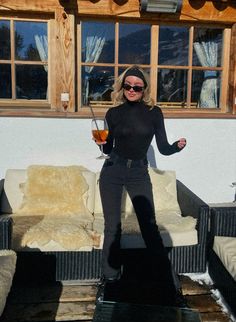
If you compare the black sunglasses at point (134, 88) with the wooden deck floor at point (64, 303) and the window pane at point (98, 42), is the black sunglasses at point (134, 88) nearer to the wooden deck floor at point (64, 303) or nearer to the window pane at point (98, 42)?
the wooden deck floor at point (64, 303)

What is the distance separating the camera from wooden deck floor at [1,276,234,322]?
2.62 meters

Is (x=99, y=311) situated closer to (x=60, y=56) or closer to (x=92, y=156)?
(x=92, y=156)

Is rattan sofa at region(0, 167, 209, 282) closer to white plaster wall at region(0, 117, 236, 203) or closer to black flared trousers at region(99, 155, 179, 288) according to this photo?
black flared trousers at region(99, 155, 179, 288)

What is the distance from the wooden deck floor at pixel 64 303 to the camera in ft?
8.61

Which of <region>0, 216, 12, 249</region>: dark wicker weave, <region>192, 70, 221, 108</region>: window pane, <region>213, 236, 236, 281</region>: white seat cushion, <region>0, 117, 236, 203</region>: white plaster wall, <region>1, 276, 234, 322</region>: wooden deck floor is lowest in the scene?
<region>1, 276, 234, 322</region>: wooden deck floor

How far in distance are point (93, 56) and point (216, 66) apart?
1.50 metres

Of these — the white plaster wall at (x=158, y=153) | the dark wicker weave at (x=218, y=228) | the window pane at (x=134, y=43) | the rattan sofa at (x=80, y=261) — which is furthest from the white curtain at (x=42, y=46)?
the dark wicker weave at (x=218, y=228)

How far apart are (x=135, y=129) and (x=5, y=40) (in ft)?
7.64

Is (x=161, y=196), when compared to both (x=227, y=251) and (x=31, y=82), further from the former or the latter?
(x=31, y=82)

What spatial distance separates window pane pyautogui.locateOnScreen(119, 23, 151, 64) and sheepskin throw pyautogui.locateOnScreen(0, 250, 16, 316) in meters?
2.74

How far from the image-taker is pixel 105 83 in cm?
443

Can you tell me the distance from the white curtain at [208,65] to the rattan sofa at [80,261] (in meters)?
1.88

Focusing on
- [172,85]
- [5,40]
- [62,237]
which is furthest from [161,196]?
[5,40]

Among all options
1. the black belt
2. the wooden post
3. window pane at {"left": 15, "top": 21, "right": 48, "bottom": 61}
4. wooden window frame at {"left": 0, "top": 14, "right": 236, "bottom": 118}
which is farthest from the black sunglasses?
window pane at {"left": 15, "top": 21, "right": 48, "bottom": 61}
